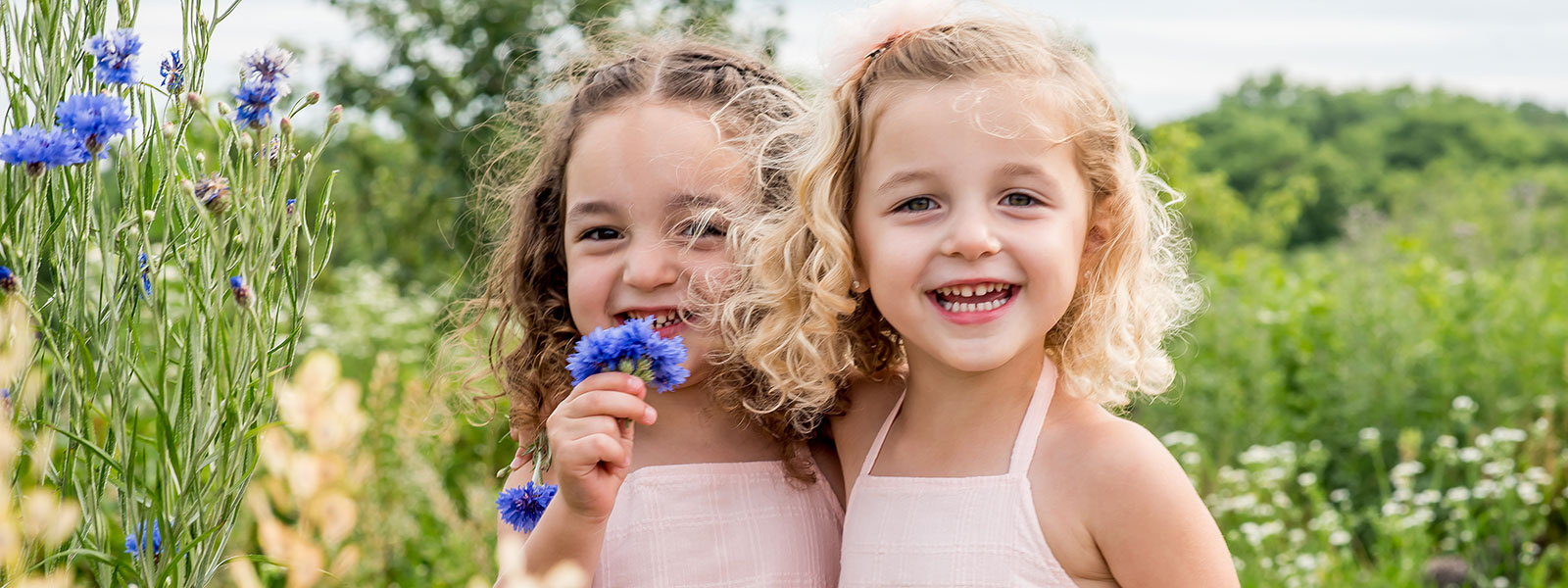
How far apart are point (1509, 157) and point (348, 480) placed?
22.5 meters

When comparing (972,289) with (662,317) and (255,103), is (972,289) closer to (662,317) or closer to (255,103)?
(662,317)

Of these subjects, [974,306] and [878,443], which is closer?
[974,306]

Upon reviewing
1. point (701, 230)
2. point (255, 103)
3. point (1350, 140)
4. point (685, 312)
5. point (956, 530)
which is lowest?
point (1350, 140)

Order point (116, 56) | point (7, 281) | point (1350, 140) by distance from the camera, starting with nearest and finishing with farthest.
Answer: point (7, 281) < point (116, 56) < point (1350, 140)

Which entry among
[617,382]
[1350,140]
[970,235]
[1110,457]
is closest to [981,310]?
[970,235]

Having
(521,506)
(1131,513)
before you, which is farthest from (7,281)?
(1131,513)

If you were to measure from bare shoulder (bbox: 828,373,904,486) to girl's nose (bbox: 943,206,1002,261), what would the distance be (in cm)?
41

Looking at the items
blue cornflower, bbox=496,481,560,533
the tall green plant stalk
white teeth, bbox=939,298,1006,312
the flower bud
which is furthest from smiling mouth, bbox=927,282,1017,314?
the flower bud

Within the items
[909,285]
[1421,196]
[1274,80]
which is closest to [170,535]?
[909,285]

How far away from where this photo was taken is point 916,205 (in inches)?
66.1

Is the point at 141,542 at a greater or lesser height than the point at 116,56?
lesser

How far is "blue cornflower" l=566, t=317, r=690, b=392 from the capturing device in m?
1.29

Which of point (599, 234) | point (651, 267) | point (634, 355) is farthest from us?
point (599, 234)

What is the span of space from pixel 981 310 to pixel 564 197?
2.44ft
